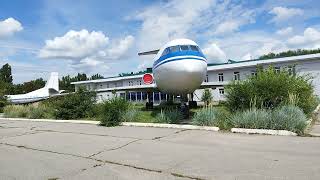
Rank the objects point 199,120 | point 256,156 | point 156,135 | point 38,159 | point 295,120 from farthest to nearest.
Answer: point 199,120, point 156,135, point 295,120, point 38,159, point 256,156

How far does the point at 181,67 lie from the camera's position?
43.4ft

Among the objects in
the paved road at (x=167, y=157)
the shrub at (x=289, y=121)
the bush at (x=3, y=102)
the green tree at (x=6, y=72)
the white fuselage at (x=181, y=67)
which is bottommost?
the paved road at (x=167, y=157)

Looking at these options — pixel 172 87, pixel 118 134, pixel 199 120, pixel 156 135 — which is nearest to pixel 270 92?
pixel 199 120

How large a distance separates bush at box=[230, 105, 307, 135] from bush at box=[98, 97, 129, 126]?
5171mm

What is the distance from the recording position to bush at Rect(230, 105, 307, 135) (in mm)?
9562

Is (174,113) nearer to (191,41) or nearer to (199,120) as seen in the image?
(199,120)

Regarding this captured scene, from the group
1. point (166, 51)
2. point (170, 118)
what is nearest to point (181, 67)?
point (170, 118)

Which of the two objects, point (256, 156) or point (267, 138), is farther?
point (267, 138)

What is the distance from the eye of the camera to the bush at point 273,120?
376 inches

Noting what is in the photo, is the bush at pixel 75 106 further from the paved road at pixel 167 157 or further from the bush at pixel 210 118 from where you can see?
the bush at pixel 210 118

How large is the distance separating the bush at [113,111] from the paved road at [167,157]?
344 centimetres

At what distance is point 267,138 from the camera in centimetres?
883

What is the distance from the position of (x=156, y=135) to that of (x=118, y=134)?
55.1 inches

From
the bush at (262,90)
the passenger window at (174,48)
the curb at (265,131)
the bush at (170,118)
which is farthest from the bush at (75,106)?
the curb at (265,131)
